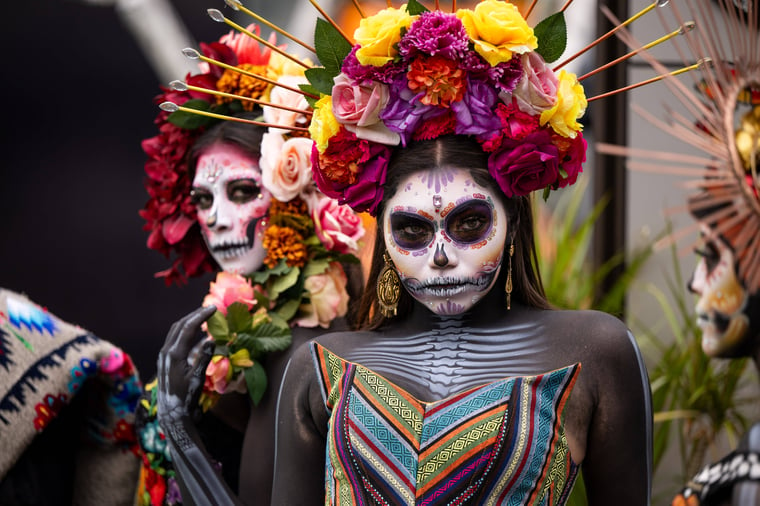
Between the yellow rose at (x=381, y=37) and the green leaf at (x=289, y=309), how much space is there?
1.00m

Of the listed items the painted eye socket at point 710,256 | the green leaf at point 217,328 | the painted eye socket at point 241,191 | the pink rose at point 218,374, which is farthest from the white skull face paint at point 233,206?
the painted eye socket at point 710,256

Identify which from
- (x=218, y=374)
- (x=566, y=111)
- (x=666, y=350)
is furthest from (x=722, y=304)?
(x=666, y=350)

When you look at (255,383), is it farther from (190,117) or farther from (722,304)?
(722,304)

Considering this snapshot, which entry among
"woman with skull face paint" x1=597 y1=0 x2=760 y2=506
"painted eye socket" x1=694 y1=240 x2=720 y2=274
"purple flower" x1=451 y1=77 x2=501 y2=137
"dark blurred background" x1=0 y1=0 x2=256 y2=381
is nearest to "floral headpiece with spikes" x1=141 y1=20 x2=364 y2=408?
"purple flower" x1=451 y1=77 x2=501 y2=137

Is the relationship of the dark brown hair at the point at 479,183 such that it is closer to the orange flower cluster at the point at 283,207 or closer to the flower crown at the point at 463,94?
the flower crown at the point at 463,94

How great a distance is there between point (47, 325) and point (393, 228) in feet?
4.35

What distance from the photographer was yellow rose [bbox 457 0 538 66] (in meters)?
2.06

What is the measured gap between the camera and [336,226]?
2.95m

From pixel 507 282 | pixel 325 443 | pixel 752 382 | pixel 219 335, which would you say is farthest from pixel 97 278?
pixel 752 382

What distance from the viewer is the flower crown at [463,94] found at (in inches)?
81.7

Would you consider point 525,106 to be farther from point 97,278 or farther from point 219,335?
point 97,278

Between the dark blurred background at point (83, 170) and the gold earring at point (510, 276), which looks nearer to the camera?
the gold earring at point (510, 276)

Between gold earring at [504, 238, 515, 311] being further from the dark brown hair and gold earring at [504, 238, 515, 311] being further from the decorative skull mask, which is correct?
the decorative skull mask

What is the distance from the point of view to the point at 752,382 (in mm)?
4305
